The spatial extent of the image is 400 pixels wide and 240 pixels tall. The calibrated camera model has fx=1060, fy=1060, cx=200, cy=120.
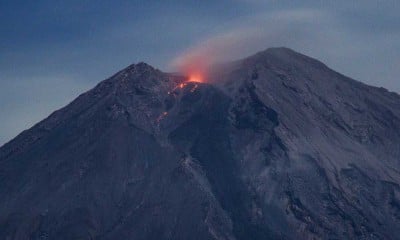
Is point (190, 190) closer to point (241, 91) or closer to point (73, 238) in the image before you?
point (73, 238)

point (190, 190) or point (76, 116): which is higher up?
point (76, 116)

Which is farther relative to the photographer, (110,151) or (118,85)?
(118,85)

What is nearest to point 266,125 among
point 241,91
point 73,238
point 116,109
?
point 241,91

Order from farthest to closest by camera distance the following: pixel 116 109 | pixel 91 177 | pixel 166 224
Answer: pixel 116 109
pixel 91 177
pixel 166 224

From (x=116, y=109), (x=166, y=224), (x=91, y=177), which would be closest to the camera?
(x=166, y=224)

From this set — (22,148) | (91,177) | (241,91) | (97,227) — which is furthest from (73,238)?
(241,91)

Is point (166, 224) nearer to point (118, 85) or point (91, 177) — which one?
point (91, 177)
